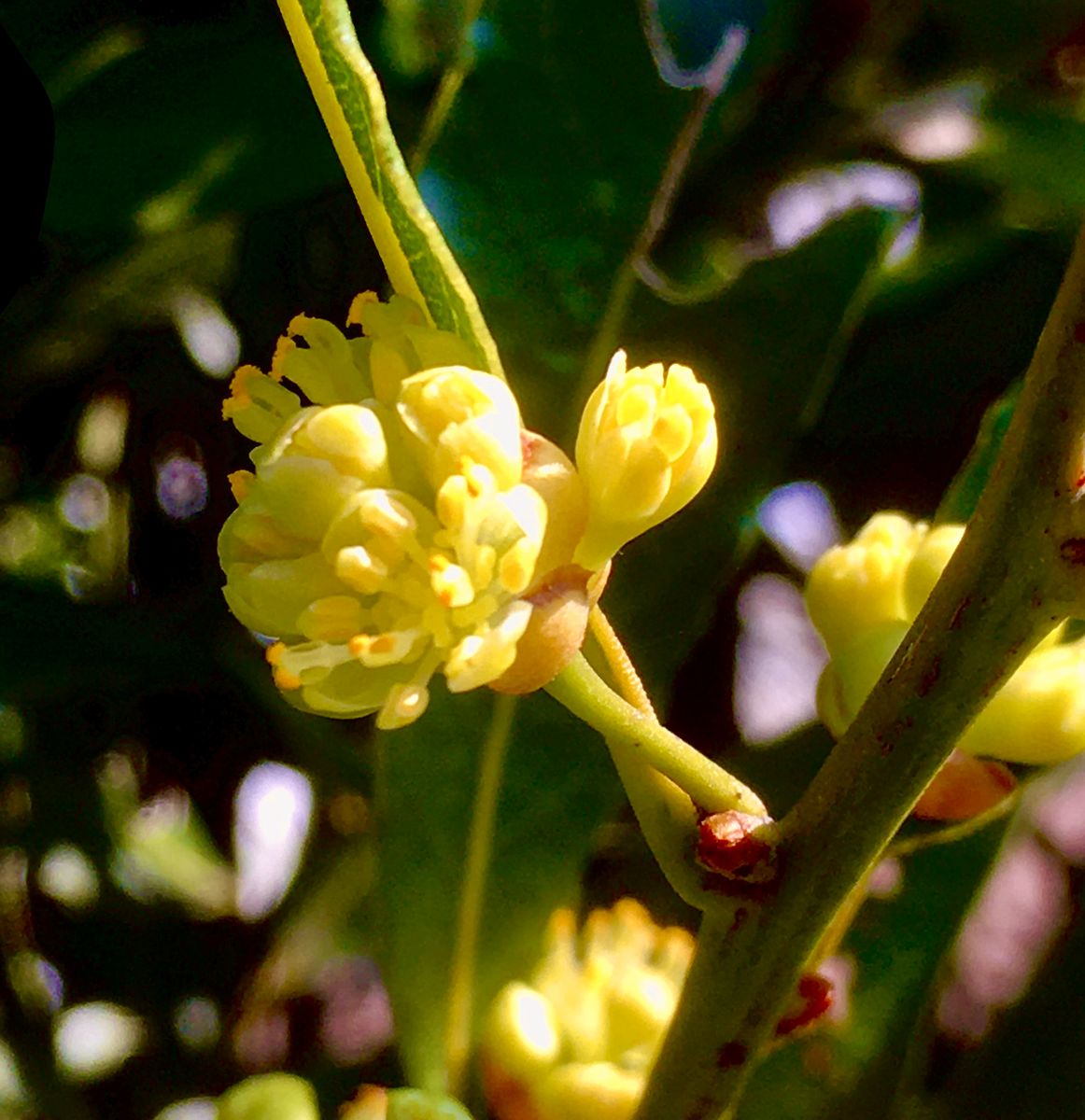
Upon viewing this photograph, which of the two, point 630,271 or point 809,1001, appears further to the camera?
point 630,271

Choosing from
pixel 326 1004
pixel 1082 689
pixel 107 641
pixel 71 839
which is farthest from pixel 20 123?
pixel 326 1004

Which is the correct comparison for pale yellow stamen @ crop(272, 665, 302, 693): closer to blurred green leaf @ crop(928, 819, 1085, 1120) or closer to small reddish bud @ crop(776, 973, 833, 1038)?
small reddish bud @ crop(776, 973, 833, 1038)

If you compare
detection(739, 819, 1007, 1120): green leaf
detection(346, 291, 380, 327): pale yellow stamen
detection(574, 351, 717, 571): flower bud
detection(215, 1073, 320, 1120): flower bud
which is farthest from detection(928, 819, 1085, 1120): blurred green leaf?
detection(346, 291, 380, 327): pale yellow stamen

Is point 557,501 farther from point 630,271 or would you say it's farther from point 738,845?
point 630,271

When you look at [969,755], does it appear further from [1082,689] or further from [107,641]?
[107,641]

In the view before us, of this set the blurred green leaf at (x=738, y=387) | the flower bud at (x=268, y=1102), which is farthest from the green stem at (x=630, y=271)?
the flower bud at (x=268, y=1102)

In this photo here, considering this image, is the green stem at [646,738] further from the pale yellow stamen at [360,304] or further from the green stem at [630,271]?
the green stem at [630,271]

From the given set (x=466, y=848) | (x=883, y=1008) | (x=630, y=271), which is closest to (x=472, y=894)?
(x=466, y=848)
